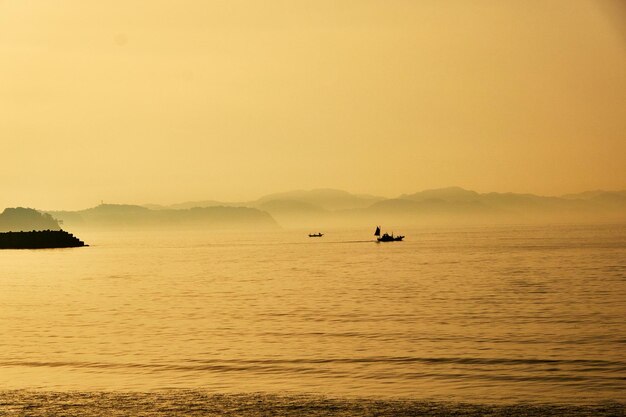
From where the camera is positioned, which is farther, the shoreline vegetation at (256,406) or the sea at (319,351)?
the sea at (319,351)

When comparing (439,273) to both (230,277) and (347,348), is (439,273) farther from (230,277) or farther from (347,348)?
(347,348)

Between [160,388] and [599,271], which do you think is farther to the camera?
[599,271]

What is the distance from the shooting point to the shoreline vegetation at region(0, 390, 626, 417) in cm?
2486

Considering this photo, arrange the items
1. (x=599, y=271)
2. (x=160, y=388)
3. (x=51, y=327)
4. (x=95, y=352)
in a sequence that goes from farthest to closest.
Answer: (x=599, y=271)
(x=51, y=327)
(x=95, y=352)
(x=160, y=388)

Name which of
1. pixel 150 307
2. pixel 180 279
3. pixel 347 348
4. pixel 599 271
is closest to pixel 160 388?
pixel 347 348

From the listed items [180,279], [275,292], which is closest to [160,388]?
[275,292]

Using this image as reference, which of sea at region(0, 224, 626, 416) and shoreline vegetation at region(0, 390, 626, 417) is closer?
shoreline vegetation at region(0, 390, 626, 417)

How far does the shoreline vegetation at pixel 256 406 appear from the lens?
24859mm

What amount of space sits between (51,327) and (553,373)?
114 feet

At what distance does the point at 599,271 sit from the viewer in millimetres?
104062

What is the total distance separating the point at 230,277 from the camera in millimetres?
106938

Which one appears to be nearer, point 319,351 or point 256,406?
point 256,406

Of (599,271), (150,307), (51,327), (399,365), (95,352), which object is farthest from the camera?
(599,271)

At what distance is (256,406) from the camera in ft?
85.7
